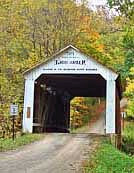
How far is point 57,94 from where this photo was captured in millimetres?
26141

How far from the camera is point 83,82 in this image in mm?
24375

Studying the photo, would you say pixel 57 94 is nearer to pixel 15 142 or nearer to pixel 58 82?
pixel 58 82

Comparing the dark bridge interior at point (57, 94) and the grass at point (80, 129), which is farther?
the grass at point (80, 129)

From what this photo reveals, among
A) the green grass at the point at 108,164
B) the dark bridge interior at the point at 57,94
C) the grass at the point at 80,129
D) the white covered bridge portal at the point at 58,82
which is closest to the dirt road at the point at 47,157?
the green grass at the point at 108,164

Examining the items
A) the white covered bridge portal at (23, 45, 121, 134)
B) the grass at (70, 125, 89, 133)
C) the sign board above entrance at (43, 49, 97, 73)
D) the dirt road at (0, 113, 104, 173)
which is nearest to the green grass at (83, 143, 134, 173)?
the dirt road at (0, 113, 104, 173)

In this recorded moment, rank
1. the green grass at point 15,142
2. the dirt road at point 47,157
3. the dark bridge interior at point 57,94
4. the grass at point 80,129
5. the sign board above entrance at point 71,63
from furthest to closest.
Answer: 1. the grass at point 80,129
2. the dark bridge interior at point 57,94
3. the sign board above entrance at point 71,63
4. the green grass at point 15,142
5. the dirt road at point 47,157

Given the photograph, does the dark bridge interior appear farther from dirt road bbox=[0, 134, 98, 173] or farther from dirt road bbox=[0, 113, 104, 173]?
dirt road bbox=[0, 134, 98, 173]

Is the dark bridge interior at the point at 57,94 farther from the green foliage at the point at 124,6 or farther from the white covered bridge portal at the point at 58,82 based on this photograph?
the green foliage at the point at 124,6

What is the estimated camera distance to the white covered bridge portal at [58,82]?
19469mm

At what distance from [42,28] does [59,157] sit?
2157 centimetres

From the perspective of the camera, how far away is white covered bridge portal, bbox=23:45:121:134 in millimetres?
19469

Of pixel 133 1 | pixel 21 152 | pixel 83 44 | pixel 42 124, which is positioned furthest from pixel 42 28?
pixel 133 1

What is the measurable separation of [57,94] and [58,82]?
2.45 meters

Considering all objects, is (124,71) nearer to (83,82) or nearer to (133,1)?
(83,82)
